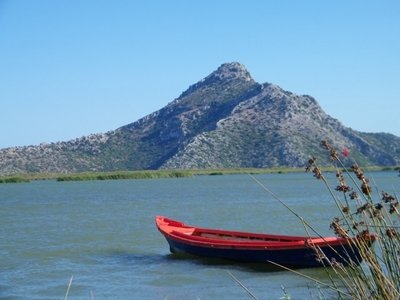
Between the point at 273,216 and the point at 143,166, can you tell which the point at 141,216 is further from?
the point at 143,166

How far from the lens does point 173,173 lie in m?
68.9

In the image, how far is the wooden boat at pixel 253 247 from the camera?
509 inches

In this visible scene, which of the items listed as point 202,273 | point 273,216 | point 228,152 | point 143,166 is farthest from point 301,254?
point 143,166

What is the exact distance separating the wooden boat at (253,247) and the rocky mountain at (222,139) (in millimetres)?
76208

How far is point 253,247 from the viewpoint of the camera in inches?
554

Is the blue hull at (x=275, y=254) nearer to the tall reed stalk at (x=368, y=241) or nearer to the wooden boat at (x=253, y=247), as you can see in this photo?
the wooden boat at (x=253, y=247)

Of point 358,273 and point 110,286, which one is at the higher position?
point 358,273

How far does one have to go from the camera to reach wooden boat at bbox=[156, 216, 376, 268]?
509 inches

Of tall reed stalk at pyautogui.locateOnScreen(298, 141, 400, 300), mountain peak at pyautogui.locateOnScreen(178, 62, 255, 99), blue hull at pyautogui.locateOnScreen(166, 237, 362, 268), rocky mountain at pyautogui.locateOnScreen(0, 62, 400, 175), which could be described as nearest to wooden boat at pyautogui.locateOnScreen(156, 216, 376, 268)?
blue hull at pyautogui.locateOnScreen(166, 237, 362, 268)

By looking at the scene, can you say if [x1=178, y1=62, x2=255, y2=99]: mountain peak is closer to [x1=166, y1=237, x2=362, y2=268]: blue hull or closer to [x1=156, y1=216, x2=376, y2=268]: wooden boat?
[x1=156, y1=216, x2=376, y2=268]: wooden boat

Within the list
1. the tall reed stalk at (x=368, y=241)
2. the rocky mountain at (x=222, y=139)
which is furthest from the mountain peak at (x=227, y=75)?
the tall reed stalk at (x=368, y=241)

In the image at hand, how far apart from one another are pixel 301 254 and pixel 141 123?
406ft

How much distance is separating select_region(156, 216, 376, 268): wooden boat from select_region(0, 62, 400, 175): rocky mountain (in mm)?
76208

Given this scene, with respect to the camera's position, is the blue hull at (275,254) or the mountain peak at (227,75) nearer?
the blue hull at (275,254)
